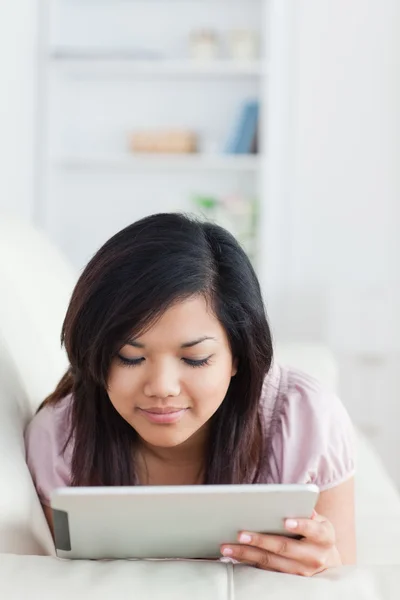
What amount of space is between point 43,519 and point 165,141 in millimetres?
2669

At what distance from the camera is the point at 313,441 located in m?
Answer: 1.36

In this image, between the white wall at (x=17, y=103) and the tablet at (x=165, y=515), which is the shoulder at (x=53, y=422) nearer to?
the tablet at (x=165, y=515)

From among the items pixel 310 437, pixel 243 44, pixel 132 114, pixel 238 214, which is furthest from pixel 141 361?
pixel 132 114

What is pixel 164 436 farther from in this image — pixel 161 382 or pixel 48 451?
pixel 48 451

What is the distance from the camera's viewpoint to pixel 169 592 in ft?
2.94

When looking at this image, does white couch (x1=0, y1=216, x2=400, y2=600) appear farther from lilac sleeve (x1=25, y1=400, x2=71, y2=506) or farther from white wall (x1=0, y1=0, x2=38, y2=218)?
white wall (x1=0, y1=0, x2=38, y2=218)

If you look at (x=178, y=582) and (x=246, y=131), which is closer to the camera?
(x=178, y=582)

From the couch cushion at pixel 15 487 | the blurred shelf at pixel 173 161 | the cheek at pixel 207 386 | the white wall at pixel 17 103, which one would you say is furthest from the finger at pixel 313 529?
the blurred shelf at pixel 173 161

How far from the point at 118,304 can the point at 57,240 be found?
2791mm

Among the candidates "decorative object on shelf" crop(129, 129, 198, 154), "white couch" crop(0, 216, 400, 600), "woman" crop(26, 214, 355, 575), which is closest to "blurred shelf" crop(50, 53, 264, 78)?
"decorative object on shelf" crop(129, 129, 198, 154)

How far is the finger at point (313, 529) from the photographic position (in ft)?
3.45

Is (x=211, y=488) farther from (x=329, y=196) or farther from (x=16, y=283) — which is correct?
(x=329, y=196)

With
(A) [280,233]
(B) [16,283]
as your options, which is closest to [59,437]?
(B) [16,283]

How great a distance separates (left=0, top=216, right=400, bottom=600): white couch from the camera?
0.90 meters
